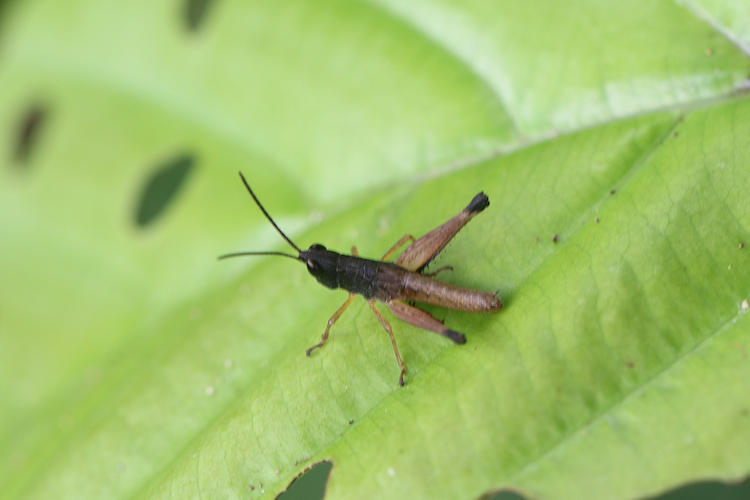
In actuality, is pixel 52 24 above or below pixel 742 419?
above

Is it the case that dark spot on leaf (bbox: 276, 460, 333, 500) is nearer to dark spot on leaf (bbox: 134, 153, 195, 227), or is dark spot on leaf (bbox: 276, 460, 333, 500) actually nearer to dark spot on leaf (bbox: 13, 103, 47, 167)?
dark spot on leaf (bbox: 134, 153, 195, 227)

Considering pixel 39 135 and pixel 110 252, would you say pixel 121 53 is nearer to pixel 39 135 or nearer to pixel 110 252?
pixel 39 135

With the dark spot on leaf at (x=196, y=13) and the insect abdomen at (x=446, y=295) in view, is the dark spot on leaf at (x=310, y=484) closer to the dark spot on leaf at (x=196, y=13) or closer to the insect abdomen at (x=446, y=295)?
the insect abdomen at (x=446, y=295)

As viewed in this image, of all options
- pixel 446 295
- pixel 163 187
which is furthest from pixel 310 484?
pixel 163 187

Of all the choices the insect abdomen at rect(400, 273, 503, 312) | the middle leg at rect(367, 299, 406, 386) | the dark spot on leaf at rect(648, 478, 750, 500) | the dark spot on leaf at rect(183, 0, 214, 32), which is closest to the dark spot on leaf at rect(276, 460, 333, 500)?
the middle leg at rect(367, 299, 406, 386)

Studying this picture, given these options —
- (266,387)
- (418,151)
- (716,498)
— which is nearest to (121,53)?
(418,151)

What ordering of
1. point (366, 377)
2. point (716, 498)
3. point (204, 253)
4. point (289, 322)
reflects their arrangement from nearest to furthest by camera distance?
point (366, 377) < point (289, 322) < point (716, 498) < point (204, 253)

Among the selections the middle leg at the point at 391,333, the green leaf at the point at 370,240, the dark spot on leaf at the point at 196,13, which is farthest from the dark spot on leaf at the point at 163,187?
the middle leg at the point at 391,333
